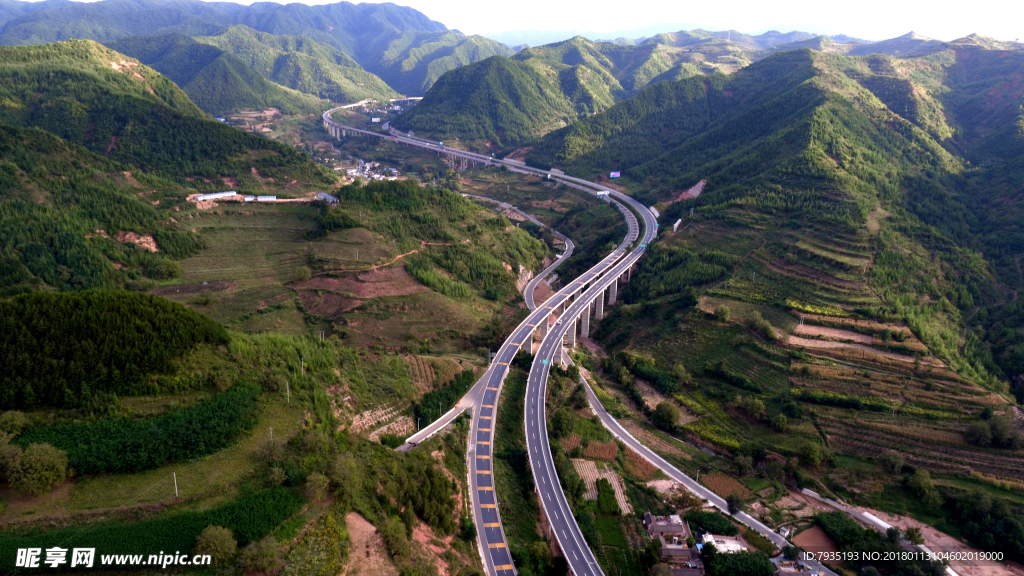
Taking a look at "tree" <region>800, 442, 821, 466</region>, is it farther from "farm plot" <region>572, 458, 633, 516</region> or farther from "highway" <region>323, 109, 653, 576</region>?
"highway" <region>323, 109, 653, 576</region>

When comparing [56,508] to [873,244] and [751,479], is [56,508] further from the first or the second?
[873,244]

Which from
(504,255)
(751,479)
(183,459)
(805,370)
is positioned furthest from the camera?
Answer: (504,255)

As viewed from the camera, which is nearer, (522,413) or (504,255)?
(522,413)

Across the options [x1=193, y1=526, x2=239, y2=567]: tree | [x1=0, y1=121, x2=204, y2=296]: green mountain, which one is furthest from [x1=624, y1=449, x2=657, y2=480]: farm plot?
[x1=0, y1=121, x2=204, y2=296]: green mountain

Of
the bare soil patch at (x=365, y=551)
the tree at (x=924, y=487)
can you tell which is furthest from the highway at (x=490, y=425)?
the tree at (x=924, y=487)

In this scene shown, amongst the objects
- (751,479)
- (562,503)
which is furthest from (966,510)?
(562,503)

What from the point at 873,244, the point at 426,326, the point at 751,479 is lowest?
the point at 751,479

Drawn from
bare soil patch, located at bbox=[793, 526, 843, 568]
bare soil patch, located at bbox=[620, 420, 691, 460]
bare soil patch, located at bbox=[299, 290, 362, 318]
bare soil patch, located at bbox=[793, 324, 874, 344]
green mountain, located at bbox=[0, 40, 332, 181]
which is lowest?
bare soil patch, located at bbox=[620, 420, 691, 460]

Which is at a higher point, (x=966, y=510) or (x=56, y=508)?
(x=56, y=508)
